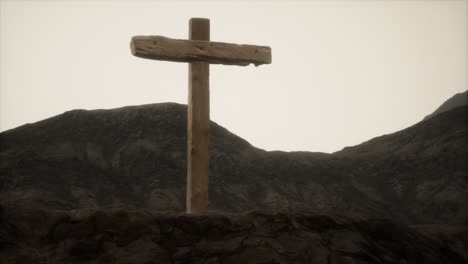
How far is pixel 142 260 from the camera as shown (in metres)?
4.90

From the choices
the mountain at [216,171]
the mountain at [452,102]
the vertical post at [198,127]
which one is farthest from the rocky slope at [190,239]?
the mountain at [452,102]

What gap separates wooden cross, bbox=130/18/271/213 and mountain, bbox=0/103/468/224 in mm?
7584

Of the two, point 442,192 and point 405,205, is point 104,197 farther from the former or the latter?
point 442,192

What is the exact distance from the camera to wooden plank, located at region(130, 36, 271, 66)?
21.5ft

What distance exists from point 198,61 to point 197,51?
13 cm

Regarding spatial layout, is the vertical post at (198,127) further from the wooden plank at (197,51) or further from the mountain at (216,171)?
the mountain at (216,171)

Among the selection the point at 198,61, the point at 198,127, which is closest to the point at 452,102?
the point at 198,61

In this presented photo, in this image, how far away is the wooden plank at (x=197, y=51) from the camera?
6.56 meters

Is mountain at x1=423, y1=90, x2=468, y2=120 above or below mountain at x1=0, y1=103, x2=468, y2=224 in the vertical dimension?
above

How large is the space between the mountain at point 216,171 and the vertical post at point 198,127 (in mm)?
7567

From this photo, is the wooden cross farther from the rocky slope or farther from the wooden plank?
the rocky slope

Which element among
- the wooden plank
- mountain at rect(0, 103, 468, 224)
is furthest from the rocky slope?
mountain at rect(0, 103, 468, 224)

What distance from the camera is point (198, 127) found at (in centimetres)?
678

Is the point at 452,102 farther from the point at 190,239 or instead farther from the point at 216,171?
the point at 190,239
